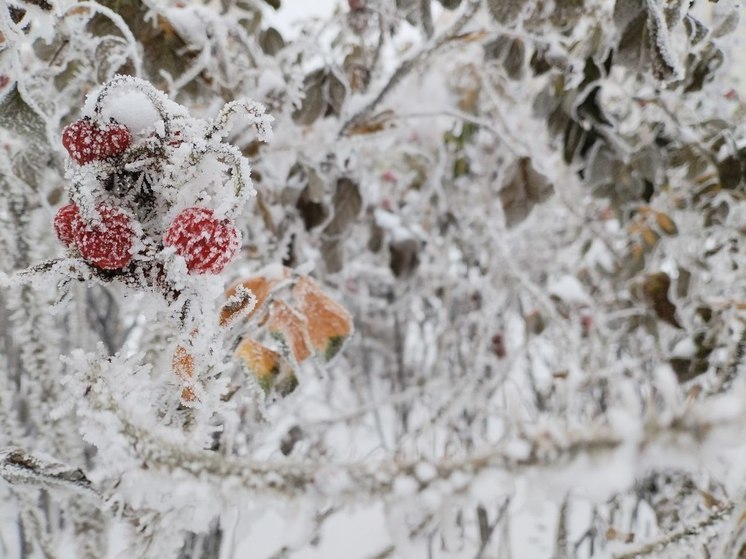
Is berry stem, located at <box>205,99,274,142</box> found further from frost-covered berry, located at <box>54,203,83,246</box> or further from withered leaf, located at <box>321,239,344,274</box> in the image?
withered leaf, located at <box>321,239,344,274</box>

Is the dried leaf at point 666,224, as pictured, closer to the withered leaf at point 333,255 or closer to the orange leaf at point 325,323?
the withered leaf at point 333,255

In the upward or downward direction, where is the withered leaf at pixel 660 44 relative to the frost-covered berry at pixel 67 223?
upward

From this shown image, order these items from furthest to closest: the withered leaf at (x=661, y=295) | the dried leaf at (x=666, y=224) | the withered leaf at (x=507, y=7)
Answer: the dried leaf at (x=666, y=224) → the withered leaf at (x=661, y=295) → the withered leaf at (x=507, y=7)

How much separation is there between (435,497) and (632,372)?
176 centimetres

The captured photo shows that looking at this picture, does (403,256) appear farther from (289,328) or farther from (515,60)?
(289,328)

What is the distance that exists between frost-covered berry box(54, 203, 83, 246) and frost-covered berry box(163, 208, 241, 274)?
2.7 inches

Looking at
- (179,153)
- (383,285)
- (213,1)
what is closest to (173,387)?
(179,153)

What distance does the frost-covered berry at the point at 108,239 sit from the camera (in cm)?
29

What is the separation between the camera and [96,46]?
2.04 feet

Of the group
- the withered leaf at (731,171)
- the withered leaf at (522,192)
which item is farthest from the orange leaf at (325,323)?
the withered leaf at (731,171)

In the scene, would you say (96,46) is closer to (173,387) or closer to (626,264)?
(173,387)

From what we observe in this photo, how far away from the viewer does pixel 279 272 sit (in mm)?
527

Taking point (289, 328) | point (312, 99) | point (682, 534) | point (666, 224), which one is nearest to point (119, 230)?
point (289, 328)

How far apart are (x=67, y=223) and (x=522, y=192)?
0.61 m
